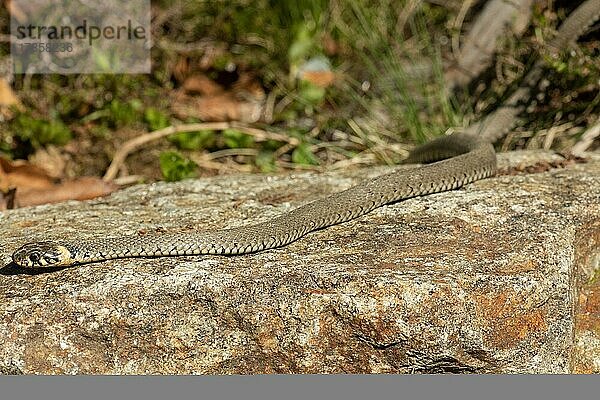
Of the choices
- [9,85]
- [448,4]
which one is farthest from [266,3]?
[9,85]

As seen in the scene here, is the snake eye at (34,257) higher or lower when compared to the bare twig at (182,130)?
higher

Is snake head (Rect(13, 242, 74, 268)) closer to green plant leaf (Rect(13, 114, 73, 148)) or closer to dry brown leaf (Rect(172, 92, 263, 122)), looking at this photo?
green plant leaf (Rect(13, 114, 73, 148))

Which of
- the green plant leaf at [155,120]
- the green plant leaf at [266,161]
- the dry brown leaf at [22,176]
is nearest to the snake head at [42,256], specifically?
the dry brown leaf at [22,176]

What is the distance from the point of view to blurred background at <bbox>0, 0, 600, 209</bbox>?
7.61 metres

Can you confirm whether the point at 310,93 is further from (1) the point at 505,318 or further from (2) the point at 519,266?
(1) the point at 505,318

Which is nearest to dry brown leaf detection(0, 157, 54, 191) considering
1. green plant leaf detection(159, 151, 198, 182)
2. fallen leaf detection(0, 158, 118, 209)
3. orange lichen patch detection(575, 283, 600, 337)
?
fallen leaf detection(0, 158, 118, 209)

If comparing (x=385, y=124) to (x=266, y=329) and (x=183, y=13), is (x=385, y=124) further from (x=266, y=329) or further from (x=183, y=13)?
(x=266, y=329)

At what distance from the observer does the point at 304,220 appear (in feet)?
16.7

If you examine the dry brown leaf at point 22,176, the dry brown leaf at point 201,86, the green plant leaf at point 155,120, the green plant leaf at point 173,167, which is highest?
the dry brown leaf at point 201,86

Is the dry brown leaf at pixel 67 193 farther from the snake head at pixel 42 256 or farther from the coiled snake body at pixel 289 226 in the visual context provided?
the snake head at pixel 42 256

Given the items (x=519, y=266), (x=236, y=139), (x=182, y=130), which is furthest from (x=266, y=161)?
(x=519, y=266)

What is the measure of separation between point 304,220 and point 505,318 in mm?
1294

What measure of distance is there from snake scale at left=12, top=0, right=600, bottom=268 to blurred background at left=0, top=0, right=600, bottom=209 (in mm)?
1333

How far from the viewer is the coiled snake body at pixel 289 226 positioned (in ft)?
15.0
